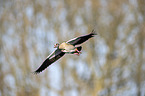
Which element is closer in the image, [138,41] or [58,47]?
[58,47]

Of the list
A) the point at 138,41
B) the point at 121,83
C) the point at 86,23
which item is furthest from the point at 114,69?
the point at 86,23

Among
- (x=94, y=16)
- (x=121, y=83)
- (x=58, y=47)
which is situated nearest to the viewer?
(x=58, y=47)

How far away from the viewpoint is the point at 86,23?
904cm

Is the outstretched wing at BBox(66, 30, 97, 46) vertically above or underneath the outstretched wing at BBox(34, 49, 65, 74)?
above

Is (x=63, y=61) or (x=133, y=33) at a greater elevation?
(x=133, y=33)

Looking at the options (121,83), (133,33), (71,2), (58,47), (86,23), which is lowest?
(58,47)

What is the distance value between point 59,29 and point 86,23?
1069 mm

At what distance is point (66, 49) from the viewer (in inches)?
30.8

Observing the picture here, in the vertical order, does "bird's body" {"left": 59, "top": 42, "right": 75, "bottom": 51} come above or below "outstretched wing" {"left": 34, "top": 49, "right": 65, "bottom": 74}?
above

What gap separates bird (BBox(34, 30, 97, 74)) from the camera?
2.45 ft

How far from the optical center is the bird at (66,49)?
0.75 metres

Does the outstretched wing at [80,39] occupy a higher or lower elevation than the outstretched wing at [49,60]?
higher

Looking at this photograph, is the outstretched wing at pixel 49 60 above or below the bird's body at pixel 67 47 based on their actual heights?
below

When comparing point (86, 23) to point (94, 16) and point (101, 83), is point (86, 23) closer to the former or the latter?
point (94, 16)
